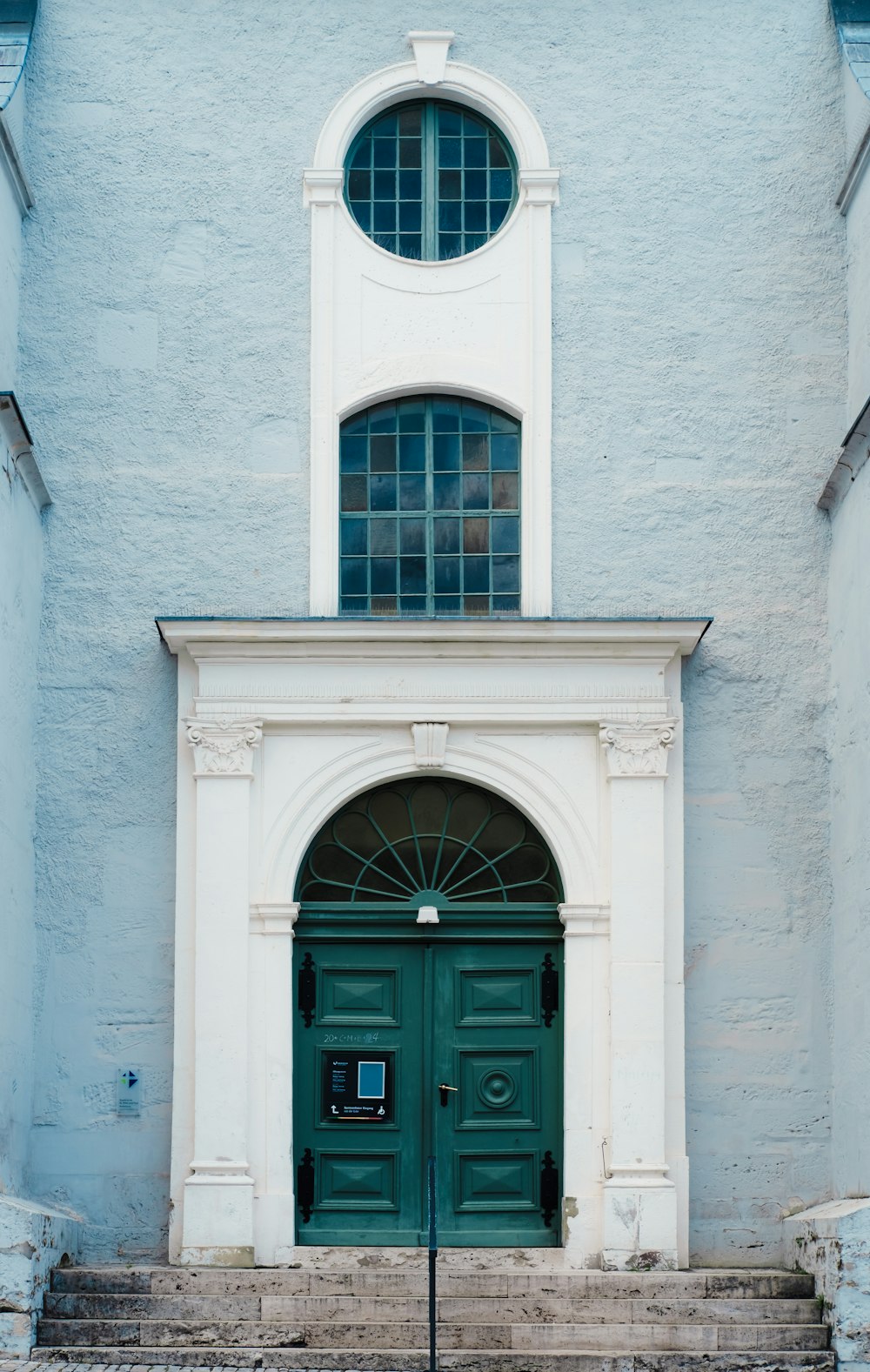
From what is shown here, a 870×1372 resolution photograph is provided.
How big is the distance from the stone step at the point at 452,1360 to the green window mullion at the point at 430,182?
7144 millimetres

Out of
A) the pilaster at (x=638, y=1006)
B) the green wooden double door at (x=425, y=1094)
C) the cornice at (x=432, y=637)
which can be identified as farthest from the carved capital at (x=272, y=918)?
the pilaster at (x=638, y=1006)

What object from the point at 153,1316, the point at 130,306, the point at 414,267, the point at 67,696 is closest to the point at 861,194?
the point at 414,267

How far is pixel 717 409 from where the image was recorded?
12.8m

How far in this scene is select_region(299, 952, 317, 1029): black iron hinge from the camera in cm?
1215

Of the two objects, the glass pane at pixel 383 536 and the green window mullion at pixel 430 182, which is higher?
the green window mullion at pixel 430 182

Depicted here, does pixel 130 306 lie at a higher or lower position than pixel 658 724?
higher

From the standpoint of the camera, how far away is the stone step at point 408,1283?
36.2 feet

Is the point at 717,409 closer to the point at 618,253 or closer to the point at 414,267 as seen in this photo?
the point at 618,253

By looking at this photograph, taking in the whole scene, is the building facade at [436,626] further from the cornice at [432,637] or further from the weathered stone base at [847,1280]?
the weathered stone base at [847,1280]

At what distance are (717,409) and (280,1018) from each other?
4989mm

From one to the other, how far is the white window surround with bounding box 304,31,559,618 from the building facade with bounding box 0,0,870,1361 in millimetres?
27

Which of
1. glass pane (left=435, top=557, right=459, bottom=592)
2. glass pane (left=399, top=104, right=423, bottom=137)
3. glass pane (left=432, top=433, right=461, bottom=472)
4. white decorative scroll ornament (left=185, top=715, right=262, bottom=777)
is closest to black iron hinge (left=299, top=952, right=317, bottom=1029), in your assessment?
white decorative scroll ornament (left=185, top=715, right=262, bottom=777)

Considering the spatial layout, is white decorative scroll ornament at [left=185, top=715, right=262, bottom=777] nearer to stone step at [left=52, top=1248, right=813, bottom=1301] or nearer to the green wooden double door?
the green wooden double door

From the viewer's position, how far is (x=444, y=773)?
1231cm
